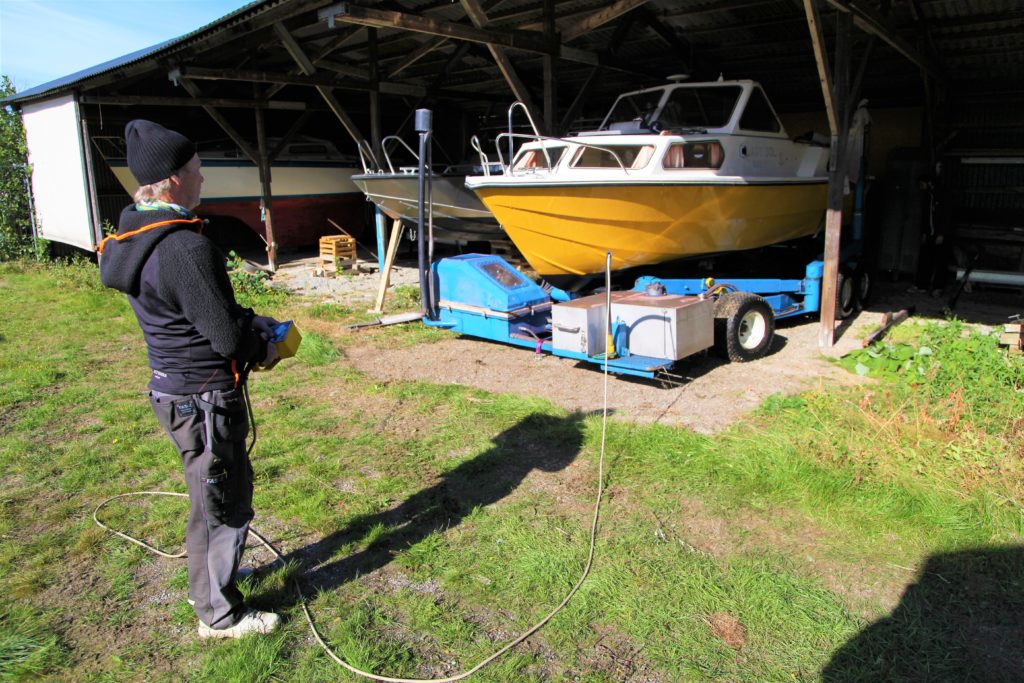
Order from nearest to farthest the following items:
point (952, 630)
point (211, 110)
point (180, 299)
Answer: point (180, 299) → point (952, 630) → point (211, 110)

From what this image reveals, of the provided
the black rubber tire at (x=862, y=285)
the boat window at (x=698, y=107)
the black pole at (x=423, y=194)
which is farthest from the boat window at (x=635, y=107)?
the black rubber tire at (x=862, y=285)

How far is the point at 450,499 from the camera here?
158 inches

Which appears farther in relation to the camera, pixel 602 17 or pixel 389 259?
pixel 389 259

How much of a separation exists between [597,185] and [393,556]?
13.3ft

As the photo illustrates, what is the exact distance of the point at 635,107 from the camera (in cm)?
815

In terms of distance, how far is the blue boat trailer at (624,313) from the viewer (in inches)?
226

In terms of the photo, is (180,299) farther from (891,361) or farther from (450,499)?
(891,361)

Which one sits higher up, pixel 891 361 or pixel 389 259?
pixel 389 259

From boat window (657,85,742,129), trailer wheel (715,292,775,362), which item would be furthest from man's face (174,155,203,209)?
boat window (657,85,742,129)

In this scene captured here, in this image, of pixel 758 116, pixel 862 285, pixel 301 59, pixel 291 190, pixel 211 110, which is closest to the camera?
pixel 758 116

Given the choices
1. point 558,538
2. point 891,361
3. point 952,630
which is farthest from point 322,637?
point 891,361

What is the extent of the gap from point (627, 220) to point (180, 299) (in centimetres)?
480

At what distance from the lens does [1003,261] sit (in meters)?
10.0

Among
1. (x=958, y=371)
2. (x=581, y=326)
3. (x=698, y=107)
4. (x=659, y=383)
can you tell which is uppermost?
(x=698, y=107)
